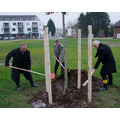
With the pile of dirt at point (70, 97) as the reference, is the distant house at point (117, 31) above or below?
above

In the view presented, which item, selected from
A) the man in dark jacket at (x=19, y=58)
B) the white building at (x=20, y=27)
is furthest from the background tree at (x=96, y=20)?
the man in dark jacket at (x=19, y=58)

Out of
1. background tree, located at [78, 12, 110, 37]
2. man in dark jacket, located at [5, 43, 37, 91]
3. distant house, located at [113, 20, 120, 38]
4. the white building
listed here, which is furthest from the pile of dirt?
the white building

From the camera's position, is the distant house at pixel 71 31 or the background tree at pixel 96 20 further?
the background tree at pixel 96 20

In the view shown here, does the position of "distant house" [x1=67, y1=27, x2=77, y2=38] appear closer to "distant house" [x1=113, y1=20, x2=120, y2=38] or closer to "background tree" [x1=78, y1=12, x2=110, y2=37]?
"background tree" [x1=78, y1=12, x2=110, y2=37]

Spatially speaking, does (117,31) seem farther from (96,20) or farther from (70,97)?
(70,97)

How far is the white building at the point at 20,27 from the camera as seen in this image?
2968 inches

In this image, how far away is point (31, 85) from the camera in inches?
257

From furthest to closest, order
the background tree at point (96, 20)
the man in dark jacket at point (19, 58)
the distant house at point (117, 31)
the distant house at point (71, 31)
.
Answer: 1. the background tree at point (96, 20)
2. the distant house at point (117, 31)
3. the distant house at point (71, 31)
4. the man in dark jacket at point (19, 58)

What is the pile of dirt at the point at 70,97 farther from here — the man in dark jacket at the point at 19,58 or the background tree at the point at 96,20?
the background tree at the point at 96,20

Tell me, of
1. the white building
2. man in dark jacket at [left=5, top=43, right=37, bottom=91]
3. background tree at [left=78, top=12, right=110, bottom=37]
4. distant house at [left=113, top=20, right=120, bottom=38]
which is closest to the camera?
man in dark jacket at [left=5, top=43, right=37, bottom=91]

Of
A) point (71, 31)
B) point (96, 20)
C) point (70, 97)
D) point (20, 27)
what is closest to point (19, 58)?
point (70, 97)

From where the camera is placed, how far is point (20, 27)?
75562mm

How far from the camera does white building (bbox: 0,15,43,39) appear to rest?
7538 cm

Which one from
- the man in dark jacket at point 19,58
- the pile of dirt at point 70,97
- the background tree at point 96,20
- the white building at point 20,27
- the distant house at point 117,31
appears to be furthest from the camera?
the white building at point 20,27
